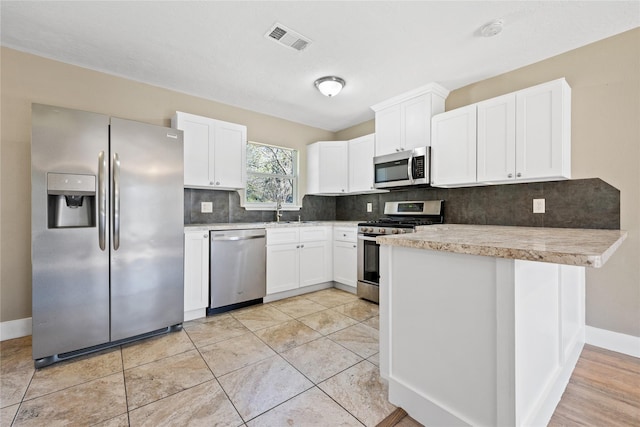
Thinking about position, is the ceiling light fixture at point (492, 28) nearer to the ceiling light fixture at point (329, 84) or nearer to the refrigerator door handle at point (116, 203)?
the ceiling light fixture at point (329, 84)

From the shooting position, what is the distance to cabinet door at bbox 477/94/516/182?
244 centimetres

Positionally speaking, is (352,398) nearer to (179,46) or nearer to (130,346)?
(130,346)

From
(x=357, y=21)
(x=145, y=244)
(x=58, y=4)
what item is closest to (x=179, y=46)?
(x=58, y=4)

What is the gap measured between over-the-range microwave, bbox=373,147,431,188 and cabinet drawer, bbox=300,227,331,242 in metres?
0.91

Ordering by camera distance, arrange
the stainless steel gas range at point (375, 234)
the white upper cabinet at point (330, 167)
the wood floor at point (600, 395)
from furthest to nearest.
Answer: the white upper cabinet at point (330, 167) → the stainless steel gas range at point (375, 234) → the wood floor at point (600, 395)

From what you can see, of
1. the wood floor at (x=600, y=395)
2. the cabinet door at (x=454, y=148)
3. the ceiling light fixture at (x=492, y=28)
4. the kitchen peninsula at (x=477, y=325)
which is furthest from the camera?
the cabinet door at (x=454, y=148)

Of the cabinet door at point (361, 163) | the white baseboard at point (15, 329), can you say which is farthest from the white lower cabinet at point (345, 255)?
the white baseboard at point (15, 329)

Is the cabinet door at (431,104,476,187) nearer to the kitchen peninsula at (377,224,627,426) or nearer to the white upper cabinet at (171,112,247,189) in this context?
the kitchen peninsula at (377,224,627,426)

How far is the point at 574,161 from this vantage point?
2.32 m

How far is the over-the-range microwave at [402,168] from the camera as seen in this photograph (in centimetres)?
304

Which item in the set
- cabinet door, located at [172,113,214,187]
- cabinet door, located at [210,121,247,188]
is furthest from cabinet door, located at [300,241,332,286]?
cabinet door, located at [172,113,214,187]

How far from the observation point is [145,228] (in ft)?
7.56

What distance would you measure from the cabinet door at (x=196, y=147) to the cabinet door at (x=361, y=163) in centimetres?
191

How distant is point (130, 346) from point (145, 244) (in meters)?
0.81
